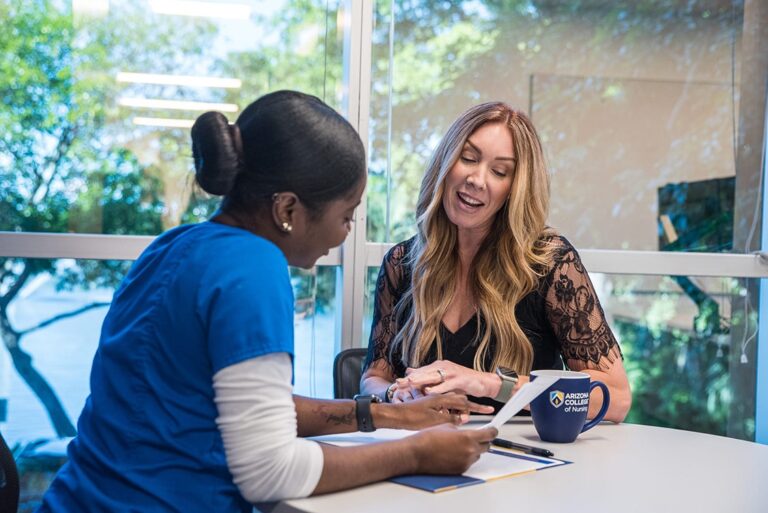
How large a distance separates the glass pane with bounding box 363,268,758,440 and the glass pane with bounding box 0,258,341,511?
2.12 meters

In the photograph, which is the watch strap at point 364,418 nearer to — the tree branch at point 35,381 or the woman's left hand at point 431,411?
the woman's left hand at point 431,411

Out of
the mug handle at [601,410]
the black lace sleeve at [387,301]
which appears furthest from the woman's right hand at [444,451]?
the black lace sleeve at [387,301]

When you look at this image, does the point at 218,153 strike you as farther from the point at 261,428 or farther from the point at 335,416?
the point at 335,416

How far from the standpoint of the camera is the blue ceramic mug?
162cm

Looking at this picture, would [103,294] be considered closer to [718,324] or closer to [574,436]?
[574,436]

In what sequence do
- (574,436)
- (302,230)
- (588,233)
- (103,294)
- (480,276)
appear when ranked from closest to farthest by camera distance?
1. (302,230)
2. (574,436)
3. (480,276)
4. (103,294)
5. (588,233)

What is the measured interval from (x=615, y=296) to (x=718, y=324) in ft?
1.57

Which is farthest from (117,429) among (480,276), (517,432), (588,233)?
(588,233)

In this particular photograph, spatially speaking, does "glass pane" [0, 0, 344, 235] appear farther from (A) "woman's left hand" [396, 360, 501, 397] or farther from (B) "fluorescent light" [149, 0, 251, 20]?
(A) "woman's left hand" [396, 360, 501, 397]

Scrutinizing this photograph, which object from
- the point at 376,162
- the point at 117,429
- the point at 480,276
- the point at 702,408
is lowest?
the point at 702,408

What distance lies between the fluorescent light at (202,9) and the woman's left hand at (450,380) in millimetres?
1880

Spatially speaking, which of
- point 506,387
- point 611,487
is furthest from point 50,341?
point 611,487

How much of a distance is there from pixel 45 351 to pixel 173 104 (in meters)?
1.06

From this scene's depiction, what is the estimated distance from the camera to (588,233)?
11.8ft
